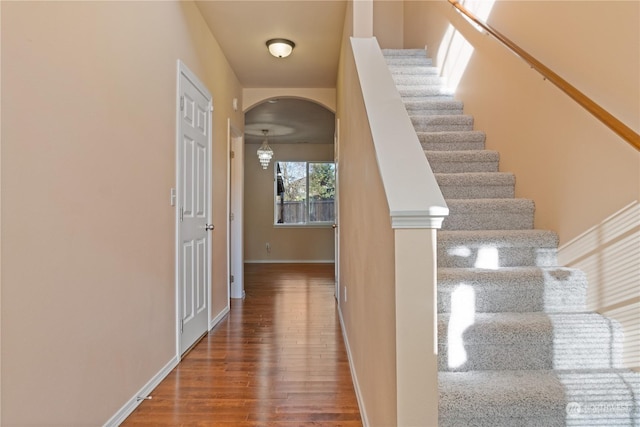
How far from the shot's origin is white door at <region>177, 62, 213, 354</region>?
2738mm

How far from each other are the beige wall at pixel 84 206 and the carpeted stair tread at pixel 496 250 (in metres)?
1.64

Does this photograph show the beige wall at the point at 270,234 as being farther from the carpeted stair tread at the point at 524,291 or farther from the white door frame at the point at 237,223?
the carpeted stair tread at the point at 524,291

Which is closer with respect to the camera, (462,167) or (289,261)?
(462,167)

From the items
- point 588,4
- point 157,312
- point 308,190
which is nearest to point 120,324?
point 157,312

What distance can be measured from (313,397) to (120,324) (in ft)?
3.66

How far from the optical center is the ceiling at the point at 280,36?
304cm

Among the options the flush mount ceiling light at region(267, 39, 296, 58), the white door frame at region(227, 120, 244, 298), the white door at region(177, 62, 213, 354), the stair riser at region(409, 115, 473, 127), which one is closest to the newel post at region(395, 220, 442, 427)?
the white door at region(177, 62, 213, 354)

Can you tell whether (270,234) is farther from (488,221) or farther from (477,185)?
(488,221)

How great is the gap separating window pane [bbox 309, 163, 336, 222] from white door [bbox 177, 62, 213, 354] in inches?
198

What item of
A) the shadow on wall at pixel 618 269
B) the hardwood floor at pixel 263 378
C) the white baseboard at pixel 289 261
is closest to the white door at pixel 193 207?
the hardwood floor at pixel 263 378

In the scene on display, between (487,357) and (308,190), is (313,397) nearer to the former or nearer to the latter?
(487,357)

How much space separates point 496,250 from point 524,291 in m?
0.28

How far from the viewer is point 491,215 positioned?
2.26 meters

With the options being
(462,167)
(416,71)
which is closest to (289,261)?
(416,71)
